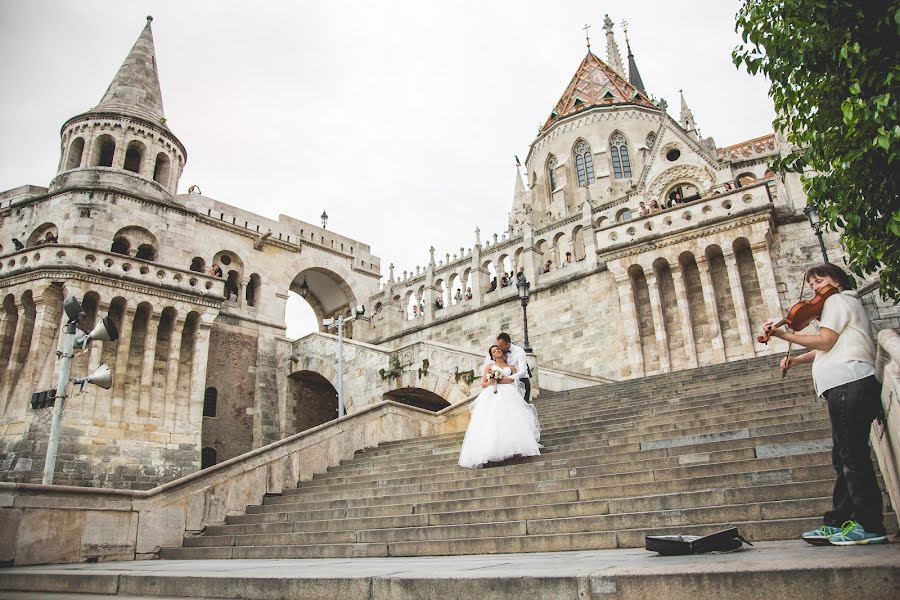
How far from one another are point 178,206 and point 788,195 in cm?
2232

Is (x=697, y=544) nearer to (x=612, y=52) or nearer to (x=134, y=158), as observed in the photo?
(x=134, y=158)

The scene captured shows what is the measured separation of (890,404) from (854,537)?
2.88 feet

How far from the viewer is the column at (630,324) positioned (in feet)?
60.3

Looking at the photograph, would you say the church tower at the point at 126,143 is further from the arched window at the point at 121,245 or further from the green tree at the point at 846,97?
the green tree at the point at 846,97

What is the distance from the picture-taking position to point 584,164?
37.4 m

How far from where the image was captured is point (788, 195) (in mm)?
18844

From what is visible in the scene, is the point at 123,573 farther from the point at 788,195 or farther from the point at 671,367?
the point at 788,195

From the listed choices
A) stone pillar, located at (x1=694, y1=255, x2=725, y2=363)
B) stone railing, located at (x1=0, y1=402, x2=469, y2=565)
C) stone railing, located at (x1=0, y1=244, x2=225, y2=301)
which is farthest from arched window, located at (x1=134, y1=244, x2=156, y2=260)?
stone pillar, located at (x1=694, y1=255, x2=725, y2=363)

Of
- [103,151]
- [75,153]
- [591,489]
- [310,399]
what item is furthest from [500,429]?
[75,153]

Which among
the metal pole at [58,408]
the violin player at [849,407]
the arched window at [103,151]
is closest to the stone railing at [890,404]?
the violin player at [849,407]

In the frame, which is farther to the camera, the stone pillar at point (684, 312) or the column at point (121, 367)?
the column at point (121, 367)

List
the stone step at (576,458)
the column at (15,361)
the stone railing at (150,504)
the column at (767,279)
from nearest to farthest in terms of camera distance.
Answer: the stone step at (576,458) → the stone railing at (150,504) → the column at (767,279) → the column at (15,361)

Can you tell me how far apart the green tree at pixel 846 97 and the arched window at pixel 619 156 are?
3034cm

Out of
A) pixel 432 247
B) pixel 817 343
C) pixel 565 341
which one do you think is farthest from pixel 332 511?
pixel 432 247
